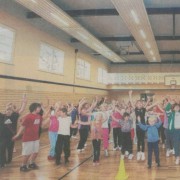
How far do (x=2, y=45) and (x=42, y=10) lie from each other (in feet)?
7.16

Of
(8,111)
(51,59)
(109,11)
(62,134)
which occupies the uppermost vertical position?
(109,11)

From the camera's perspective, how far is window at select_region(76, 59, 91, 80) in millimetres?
18045

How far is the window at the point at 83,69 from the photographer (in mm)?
18045

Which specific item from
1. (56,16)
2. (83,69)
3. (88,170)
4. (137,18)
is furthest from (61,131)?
(83,69)

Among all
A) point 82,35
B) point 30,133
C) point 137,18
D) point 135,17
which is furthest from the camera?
point 82,35

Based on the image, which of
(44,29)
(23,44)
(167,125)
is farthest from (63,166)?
(44,29)

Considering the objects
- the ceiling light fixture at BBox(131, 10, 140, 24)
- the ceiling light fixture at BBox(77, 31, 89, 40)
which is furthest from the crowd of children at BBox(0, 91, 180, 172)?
the ceiling light fixture at BBox(77, 31, 89, 40)

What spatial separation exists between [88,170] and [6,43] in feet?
20.1

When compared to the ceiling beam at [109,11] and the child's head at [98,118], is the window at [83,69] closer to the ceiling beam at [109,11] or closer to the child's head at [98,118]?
the ceiling beam at [109,11]

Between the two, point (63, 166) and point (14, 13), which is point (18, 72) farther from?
point (63, 166)

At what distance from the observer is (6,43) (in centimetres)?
1032

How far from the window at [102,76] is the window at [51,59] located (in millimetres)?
7844

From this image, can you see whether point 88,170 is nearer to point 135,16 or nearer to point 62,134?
point 62,134

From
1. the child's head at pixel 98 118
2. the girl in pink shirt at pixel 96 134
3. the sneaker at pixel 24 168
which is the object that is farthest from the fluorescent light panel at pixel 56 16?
the sneaker at pixel 24 168
